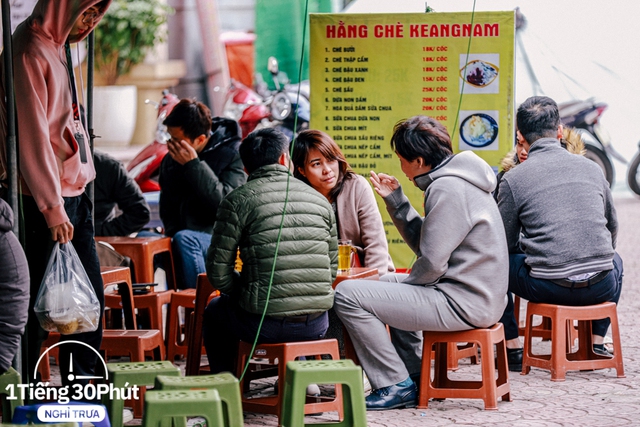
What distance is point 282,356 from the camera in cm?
474

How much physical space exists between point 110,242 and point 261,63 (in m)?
9.60

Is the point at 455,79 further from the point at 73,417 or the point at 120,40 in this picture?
the point at 120,40

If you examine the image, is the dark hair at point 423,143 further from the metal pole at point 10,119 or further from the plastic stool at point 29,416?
the plastic stool at point 29,416

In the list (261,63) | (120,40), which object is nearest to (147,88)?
(120,40)

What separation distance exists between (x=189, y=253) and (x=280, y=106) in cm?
487

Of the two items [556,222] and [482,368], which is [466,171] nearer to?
[556,222]

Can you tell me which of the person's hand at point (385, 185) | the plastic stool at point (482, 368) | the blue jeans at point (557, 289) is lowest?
the plastic stool at point (482, 368)

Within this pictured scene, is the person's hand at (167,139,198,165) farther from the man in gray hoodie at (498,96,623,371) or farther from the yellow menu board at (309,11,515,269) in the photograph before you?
the man in gray hoodie at (498,96,623,371)

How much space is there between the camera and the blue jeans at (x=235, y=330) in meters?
4.77

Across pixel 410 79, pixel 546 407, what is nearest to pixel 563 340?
pixel 546 407

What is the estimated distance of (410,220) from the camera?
17.5ft

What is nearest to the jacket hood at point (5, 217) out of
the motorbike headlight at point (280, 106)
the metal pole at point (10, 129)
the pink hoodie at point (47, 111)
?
the metal pole at point (10, 129)

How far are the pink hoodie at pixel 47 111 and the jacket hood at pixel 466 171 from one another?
65.1 inches

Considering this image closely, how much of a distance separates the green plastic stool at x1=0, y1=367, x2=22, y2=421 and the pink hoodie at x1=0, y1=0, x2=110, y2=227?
70 cm
